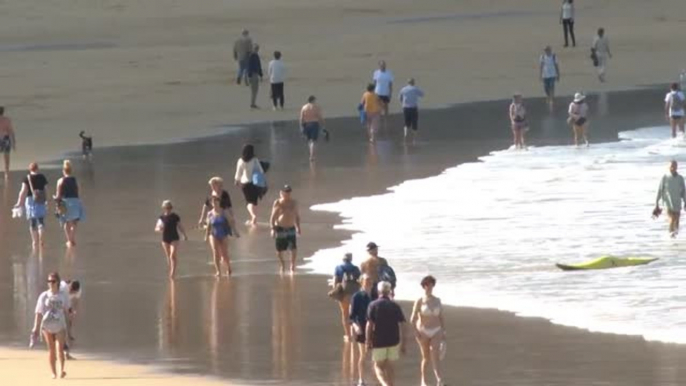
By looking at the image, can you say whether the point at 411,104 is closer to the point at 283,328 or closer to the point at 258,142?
the point at 258,142

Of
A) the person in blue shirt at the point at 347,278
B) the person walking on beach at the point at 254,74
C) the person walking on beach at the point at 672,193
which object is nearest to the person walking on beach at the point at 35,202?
the person walking on beach at the point at 672,193

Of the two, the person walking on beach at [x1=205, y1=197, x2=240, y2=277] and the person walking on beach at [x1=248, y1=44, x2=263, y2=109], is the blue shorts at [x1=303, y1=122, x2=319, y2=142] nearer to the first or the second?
the person walking on beach at [x1=248, y1=44, x2=263, y2=109]

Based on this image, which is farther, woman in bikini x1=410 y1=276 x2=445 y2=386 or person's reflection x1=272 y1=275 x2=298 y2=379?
person's reflection x1=272 y1=275 x2=298 y2=379

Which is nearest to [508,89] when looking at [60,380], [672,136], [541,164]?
[672,136]

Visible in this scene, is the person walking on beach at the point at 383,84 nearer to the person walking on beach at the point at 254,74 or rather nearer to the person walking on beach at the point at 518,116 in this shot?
the person walking on beach at the point at 254,74

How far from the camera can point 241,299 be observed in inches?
963

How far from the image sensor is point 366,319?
60.4 ft

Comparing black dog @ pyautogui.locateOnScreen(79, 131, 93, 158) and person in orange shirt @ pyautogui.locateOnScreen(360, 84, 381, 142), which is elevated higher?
person in orange shirt @ pyautogui.locateOnScreen(360, 84, 381, 142)

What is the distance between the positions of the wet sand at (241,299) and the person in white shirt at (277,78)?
19.3ft

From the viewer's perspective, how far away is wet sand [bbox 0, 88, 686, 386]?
20.3 meters

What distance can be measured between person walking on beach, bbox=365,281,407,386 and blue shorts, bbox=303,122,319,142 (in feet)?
66.5

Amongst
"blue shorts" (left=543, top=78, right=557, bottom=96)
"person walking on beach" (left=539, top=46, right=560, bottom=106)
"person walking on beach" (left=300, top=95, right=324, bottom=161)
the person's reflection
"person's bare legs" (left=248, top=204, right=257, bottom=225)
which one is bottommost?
the person's reflection

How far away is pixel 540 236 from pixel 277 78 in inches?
732

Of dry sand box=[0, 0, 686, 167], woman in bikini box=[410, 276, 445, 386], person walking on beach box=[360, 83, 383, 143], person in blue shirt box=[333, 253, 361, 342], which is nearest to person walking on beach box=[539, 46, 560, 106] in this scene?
dry sand box=[0, 0, 686, 167]
